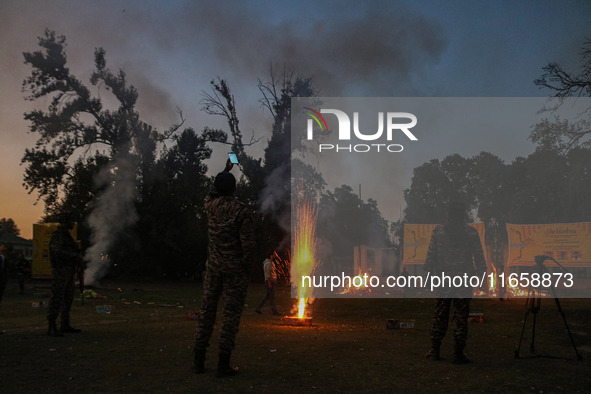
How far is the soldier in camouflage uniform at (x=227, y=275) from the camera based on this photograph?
6.31 meters

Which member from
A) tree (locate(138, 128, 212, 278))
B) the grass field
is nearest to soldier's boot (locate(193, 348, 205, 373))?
the grass field

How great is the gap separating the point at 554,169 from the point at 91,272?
36432 mm

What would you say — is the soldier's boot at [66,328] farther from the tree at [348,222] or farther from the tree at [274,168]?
the tree at [348,222]

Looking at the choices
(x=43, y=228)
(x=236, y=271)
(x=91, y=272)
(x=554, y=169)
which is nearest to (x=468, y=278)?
(x=236, y=271)

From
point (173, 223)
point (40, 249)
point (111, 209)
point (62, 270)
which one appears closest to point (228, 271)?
point (62, 270)

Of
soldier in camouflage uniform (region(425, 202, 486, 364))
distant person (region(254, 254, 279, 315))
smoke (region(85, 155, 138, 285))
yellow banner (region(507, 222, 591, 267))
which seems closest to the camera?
soldier in camouflage uniform (region(425, 202, 486, 364))

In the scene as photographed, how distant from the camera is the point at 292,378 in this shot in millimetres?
6453

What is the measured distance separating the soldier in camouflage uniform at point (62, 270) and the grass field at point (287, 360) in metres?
0.47

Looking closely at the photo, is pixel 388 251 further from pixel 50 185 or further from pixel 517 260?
pixel 50 185

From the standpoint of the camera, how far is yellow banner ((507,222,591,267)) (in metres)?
27.4

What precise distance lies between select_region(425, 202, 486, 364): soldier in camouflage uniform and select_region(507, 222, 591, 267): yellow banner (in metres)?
21.8

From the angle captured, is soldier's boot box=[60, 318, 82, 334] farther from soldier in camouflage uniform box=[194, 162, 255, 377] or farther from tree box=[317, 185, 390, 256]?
tree box=[317, 185, 390, 256]

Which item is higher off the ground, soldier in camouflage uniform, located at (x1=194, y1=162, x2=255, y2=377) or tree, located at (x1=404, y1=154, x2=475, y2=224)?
tree, located at (x1=404, y1=154, x2=475, y2=224)

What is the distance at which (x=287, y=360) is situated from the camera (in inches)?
301
